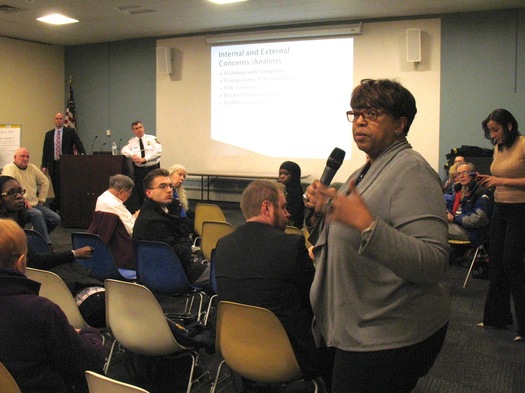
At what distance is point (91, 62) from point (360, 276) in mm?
11889

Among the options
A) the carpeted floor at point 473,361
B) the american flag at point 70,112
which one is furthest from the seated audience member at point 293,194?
Result: the american flag at point 70,112

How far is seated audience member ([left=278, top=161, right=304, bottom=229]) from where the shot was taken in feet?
17.5

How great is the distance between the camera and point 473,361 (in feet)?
12.0

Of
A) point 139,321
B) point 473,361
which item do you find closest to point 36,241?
point 139,321

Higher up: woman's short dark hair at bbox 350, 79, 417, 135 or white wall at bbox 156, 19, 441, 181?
white wall at bbox 156, 19, 441, 181

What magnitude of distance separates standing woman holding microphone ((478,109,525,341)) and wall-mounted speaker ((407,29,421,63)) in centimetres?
532

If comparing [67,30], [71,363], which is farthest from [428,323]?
[67,30]

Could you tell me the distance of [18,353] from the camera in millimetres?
1878

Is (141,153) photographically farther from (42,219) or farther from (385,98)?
(385,98)

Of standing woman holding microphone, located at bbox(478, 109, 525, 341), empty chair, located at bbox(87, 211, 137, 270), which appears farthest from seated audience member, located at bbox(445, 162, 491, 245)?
empty chair, located at bbox(87, 211, 137, 270)

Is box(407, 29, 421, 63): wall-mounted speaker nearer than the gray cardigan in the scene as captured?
No

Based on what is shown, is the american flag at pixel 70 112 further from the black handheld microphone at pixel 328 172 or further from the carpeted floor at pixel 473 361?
the black handheld microphone at pixel 328 172

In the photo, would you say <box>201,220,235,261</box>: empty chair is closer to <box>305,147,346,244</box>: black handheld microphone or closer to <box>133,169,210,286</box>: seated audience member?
<box>133,169,210,286</box>: seated audience member

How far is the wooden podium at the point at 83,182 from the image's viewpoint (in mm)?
8867
